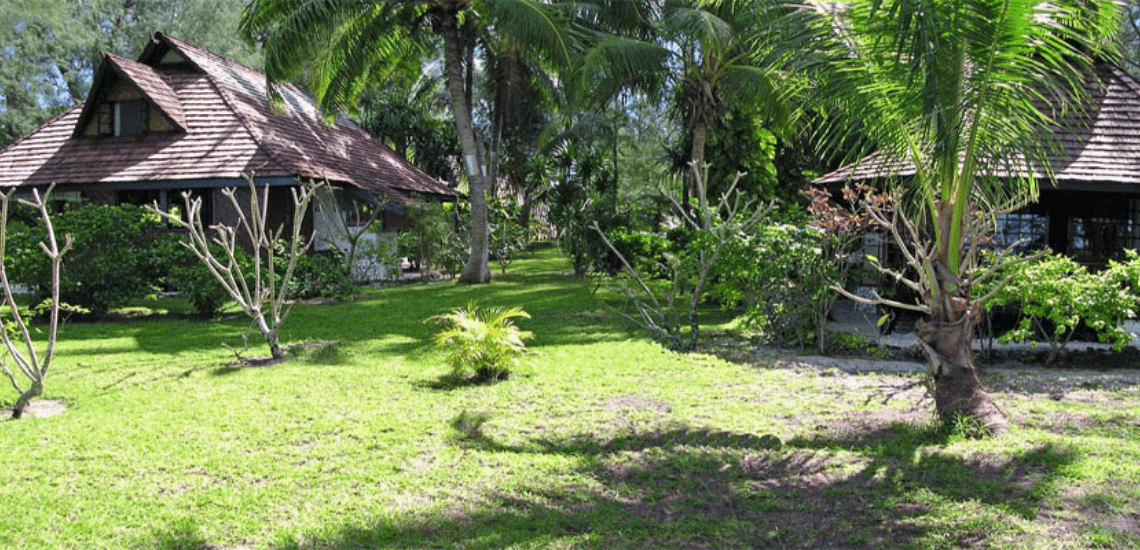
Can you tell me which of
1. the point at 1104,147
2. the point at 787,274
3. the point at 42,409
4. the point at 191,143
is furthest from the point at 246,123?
the point at 1104,147

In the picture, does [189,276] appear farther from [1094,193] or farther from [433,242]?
[1094,193]

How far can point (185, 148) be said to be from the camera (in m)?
18.0

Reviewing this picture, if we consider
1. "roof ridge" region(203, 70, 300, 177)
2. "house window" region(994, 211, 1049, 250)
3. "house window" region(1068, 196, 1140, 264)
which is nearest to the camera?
"house window" region(1068, 196, 1140, 264)

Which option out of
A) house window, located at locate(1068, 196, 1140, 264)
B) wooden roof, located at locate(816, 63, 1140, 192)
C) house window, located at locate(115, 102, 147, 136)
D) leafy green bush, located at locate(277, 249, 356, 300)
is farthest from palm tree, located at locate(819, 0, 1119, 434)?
house window, located at locate(115, 102, 147, 136)

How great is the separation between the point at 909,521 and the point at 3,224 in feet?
22.1

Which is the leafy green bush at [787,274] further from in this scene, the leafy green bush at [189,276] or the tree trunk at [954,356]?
the leafy green bush at [189,276]

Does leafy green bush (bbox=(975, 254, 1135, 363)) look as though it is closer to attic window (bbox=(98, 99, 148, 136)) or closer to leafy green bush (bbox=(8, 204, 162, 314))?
leafy green bush (bbox=(8, 204, 162, 314))

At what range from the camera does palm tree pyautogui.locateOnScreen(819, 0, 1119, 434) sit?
17.3ft

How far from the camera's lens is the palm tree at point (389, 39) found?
1499cm

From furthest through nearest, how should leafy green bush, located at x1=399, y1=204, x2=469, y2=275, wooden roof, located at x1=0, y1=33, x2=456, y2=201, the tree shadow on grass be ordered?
leafy green bush, located at x1=399, y1=204, x2=469, y2=275 → wooden roof, located at x1=0, y1=33, x2=456, y2=201 → the tree shadow on grass

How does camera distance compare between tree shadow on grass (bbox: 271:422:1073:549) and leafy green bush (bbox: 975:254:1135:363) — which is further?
leafy green bush (bbox: 975:254:1135:363)

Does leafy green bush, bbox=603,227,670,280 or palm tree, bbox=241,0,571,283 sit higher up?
palm tree, bbox=241,0,571,283

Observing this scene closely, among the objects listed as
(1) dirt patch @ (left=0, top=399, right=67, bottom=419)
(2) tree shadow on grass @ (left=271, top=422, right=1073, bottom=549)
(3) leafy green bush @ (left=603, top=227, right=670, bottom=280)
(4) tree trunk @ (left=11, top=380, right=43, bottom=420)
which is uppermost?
(3) leafy green bush @ (left=603, top=227, right=670, bottom=280)

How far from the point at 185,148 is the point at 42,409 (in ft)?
39.6
